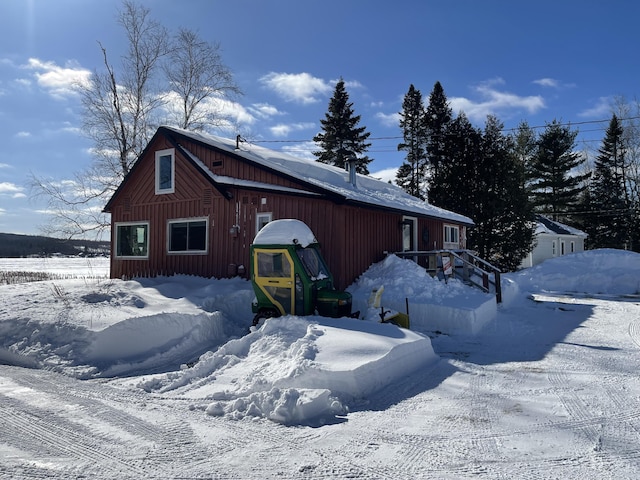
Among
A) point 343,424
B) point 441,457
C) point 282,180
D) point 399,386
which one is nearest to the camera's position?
point 441,457

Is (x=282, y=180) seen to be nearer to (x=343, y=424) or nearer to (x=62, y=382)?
(x=62, y=382)

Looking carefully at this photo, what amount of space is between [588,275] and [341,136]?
21.5 metres

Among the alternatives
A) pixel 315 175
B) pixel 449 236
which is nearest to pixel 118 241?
pixel 315 175

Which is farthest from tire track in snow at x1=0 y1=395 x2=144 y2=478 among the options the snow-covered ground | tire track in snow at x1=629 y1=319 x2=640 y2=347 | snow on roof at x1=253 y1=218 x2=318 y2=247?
tire track in snow at x1=629 y1=319 x2=640 y2=347

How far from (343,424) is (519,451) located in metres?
1.65

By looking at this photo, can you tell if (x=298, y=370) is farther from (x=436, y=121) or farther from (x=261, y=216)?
(x=436, y=121)

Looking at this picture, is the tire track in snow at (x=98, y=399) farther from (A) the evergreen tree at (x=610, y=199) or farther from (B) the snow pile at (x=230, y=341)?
(A) the evergreen tree at (x=610, y=199)

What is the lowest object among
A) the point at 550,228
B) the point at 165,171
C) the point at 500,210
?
the point at 550,228

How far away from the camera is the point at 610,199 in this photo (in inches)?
1508

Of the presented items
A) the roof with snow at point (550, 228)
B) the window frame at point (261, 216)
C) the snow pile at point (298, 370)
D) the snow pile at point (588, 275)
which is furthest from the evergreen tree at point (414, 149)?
the snow pile at point (298, 370)

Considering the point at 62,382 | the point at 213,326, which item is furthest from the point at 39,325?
the point at 213,326

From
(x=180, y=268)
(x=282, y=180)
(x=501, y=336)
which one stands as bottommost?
(x=501, y=336)

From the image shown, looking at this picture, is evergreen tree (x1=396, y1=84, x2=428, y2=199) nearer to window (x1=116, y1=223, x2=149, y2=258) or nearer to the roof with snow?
the roof with snow

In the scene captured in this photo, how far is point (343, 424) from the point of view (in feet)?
15.0
